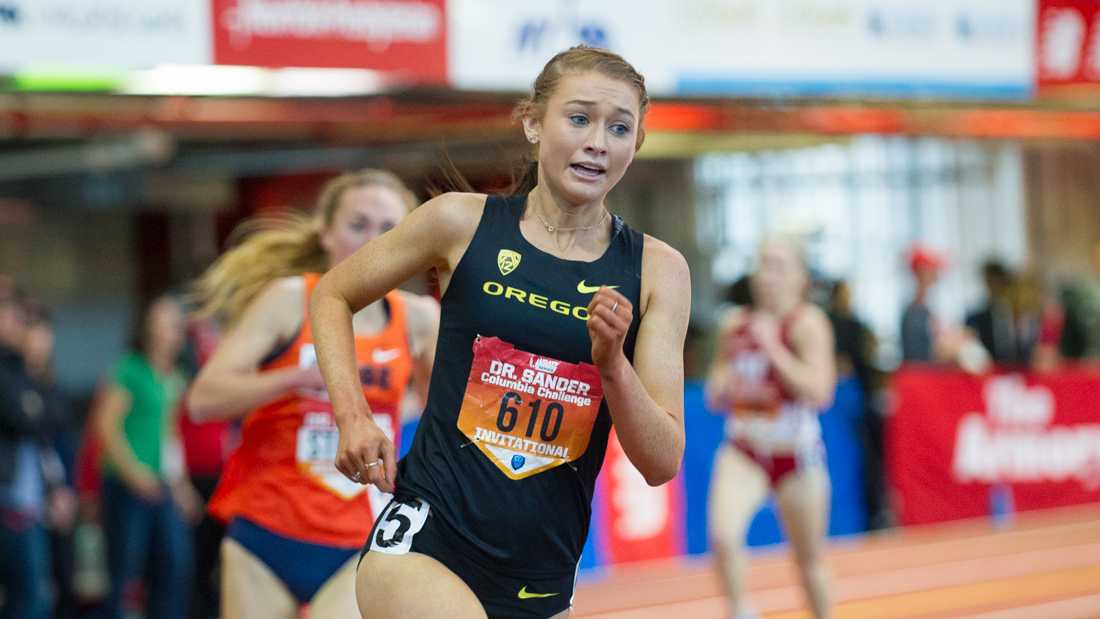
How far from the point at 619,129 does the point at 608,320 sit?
0.57 m

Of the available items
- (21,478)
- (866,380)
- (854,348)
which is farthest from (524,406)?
(866,380)

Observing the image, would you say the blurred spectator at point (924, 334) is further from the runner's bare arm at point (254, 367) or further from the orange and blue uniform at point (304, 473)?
the runner's bare arm at point (254, 367)

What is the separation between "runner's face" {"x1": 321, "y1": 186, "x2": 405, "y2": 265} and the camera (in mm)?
4883

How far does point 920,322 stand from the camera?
13.0m

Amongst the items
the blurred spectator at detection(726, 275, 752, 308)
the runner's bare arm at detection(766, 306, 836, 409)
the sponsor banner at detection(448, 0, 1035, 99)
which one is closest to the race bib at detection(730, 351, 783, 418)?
the runner's bare arm at detection(766, 306, 836, 409)

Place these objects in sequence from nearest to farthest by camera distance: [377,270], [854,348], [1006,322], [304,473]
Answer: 1. [377,270]
2. [304,473]
3. [854,348]
4. [1006,322]

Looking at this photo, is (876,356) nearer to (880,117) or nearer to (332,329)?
(880,117)

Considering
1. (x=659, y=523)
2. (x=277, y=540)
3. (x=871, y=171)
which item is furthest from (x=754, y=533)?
(x=871, y=171)

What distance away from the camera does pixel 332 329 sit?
10.5 ft

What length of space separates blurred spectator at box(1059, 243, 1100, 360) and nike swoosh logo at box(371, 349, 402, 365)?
31.7 feet

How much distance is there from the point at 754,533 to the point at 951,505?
1.97m

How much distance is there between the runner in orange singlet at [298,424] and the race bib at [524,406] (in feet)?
4.78

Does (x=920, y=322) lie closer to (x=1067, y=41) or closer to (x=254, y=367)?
(x=1067, y=41)

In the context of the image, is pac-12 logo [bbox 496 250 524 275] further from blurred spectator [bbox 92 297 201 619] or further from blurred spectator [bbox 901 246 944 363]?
blurred spectator [bbox 901 246 944 363]
